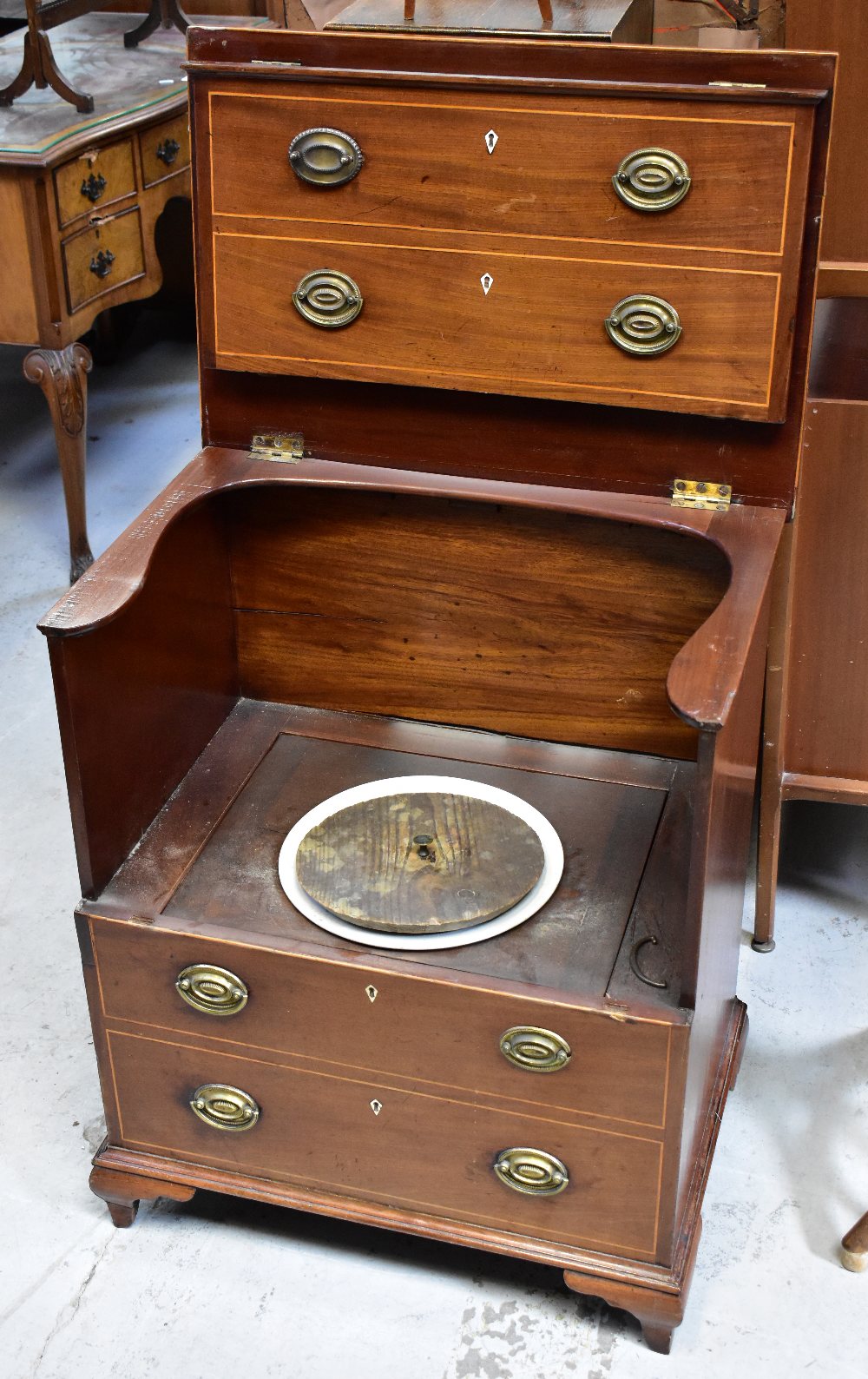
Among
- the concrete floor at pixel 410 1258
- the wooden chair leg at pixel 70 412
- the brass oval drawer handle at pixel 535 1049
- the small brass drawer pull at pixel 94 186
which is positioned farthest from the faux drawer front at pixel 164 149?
the brass oval drawer handle at pixel 535 1049

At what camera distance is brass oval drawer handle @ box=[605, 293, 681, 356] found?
1488 millimetres

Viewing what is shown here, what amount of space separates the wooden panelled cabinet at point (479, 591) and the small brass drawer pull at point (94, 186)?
1.23m

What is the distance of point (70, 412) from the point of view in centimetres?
279

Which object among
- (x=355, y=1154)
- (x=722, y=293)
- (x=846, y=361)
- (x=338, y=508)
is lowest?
(x=355, y=1154)

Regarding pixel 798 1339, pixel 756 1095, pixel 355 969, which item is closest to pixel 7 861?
pixel 355 969

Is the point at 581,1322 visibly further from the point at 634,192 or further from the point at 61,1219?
the point at 634,192

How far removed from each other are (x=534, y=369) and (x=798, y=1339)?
39.8 inches

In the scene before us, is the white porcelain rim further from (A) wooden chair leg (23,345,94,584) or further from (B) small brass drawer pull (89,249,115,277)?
(B) small brass drawer pull (89,249,115,277)

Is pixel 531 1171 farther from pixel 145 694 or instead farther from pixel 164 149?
pixel 164 149

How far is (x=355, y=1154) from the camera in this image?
5.18 ft

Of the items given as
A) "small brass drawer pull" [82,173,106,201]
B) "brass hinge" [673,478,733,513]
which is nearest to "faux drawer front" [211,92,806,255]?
"brass hinge" [673,478,733,513]

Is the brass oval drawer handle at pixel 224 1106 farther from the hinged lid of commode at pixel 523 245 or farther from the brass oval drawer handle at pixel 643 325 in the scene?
the brass oval drawer handle at pixel 643 325

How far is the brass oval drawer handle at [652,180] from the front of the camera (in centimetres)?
143

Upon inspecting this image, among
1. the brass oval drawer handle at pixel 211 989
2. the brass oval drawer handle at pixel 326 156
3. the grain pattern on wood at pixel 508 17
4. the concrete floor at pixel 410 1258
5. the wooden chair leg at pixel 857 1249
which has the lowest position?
the concrete floor at pixel 410 1258
